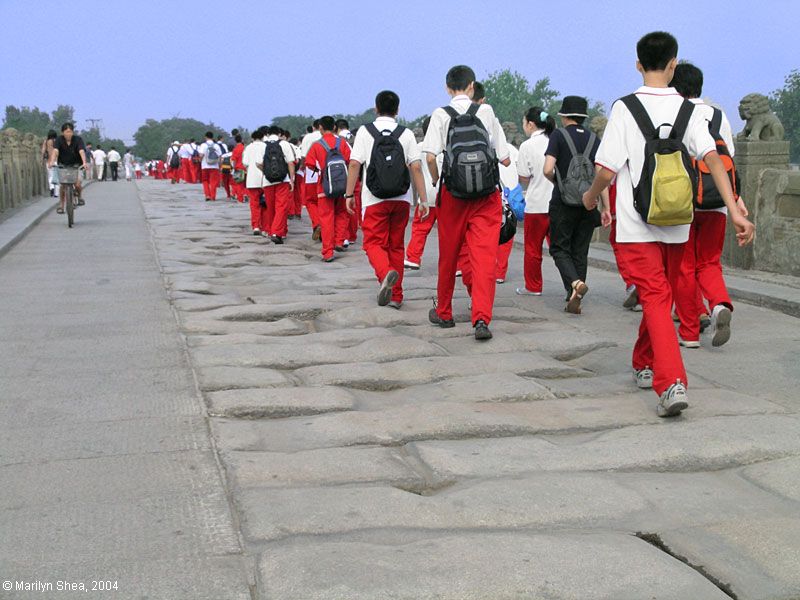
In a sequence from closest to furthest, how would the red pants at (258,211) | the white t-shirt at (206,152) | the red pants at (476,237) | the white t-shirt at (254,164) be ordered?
1. the red pants at (476,237)
2. the white t-shirt at (254,164)
3. the red pants at (258,211)
4. the white t-shirt at (206,152)

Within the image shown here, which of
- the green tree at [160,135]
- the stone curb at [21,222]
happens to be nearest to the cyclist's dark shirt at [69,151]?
the stone curb at [21,222]

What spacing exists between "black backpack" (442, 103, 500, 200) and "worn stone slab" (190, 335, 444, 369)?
3.35 ft

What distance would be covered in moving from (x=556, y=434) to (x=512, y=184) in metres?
5.07

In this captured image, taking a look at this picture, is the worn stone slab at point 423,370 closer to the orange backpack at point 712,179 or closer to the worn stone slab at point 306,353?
the worn stone slab at point 306,353

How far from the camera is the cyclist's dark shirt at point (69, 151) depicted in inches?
668

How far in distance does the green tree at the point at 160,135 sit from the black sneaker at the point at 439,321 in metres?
117

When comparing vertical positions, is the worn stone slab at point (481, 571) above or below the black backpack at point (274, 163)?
below

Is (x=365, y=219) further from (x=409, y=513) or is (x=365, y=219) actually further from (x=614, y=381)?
(x=409, y=513)

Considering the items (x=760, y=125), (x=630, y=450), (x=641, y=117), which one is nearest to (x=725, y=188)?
(x=641, y=117)

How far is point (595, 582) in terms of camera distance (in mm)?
3102

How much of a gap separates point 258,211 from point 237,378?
10622 millimetres

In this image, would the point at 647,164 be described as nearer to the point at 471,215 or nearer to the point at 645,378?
the point at 645,378

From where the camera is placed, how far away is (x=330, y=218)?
40.8 feet

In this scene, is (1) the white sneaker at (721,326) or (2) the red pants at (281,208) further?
(2) the red pants at (281,208)
